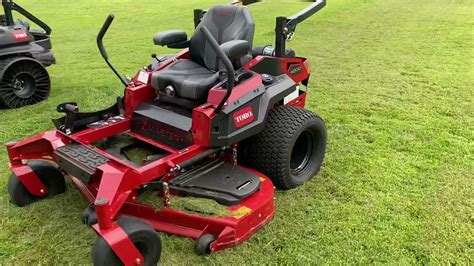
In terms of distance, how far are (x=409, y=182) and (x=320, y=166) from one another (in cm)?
65

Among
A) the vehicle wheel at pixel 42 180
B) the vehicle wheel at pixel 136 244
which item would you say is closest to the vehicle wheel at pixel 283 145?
the vehicle wheel at pixel 136 244

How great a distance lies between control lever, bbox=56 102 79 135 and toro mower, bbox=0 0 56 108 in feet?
7.21

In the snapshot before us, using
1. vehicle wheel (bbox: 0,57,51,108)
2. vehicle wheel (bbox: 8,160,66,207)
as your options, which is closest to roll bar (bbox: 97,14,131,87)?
vehicle wheel (bbox: 8,160,66,207)

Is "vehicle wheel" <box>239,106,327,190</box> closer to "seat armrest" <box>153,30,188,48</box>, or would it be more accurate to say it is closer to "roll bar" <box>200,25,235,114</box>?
"roll bar" <box>200,25,235,114</box>

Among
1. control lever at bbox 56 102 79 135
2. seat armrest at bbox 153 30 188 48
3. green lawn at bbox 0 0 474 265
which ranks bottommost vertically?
green lawn at bbox 0 0 474 265

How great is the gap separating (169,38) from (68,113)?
1046 mm

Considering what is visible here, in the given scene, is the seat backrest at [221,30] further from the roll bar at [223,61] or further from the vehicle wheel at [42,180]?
the vehicle wheel at [42,180]

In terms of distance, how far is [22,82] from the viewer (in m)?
5.19

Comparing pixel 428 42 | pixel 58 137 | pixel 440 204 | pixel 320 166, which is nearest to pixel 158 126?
pixel 58 137

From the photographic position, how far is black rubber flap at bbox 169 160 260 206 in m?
2.72

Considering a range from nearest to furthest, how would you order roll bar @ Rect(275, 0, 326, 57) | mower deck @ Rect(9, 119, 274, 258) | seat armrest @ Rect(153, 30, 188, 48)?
mower deck @ Rect(9, 119, 274, 258), roll bar @ Rect(275, 0, 326, 57), seat armrest @ Rect(153, 30, 188, 48)

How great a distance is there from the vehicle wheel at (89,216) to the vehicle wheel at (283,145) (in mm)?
1085

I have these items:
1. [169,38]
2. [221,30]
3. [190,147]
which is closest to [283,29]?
[221,30]

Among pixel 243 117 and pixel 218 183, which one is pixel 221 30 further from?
pixel 218 183
